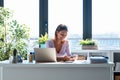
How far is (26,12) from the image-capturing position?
4.93m

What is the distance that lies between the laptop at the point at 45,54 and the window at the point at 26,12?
227 cm

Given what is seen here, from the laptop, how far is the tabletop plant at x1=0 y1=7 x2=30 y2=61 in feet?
6.21

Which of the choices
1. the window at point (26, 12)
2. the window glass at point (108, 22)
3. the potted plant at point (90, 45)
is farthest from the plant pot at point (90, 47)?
the window at point (26, 12)

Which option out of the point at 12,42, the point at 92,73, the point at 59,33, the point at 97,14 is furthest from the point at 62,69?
the point at 97,14

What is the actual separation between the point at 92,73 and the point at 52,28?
101 inches

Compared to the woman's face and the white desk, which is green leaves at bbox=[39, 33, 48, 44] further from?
the white desk

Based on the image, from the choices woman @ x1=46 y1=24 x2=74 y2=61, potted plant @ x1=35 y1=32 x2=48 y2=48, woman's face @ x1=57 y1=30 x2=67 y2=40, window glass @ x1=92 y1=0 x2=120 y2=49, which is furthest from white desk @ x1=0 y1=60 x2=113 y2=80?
window glass @ x1=92 y1=0 x2=120 y2=49

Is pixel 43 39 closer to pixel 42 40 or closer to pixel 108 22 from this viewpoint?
pixel 42 40

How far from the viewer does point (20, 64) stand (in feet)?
8.23

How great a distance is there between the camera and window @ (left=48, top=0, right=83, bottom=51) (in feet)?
16.1

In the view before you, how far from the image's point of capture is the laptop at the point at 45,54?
2611 mm

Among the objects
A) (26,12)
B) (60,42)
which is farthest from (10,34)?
(60,42)

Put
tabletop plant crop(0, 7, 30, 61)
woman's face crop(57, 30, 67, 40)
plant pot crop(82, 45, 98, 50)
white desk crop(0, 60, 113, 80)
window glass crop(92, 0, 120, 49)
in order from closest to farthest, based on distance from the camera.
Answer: white desk crop(0, 60, 113, 80) < woman's face crop(57, 30, 67, 40) < plant pot crop(82, 45, 98, 50) < tabletop plant crop(0, 7, 30, 61) < window glass crop(92, 0, 120, 49)

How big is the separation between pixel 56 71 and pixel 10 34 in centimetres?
231
